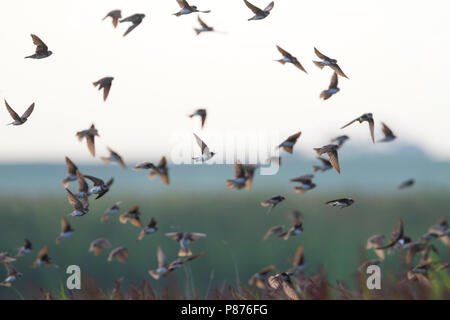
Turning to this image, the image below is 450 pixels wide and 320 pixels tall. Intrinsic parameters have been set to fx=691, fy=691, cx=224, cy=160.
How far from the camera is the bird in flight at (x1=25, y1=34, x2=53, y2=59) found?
766cm

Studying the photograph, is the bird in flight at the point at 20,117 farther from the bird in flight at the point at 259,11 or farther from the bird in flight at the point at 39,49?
the bird in flight at the point at 259,11

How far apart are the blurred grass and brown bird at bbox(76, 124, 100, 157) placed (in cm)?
595

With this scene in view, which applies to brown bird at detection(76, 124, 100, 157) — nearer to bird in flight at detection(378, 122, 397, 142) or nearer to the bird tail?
the bird tail

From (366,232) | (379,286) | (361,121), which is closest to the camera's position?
(361,121)

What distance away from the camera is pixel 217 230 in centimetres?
1630

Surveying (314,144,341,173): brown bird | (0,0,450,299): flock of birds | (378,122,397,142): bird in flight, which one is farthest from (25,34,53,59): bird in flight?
(378,122,397,142): bird in flight

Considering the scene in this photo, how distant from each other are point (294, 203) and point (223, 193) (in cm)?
Answer: 207

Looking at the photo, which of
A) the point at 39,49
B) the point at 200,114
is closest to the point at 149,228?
the point at 200,114

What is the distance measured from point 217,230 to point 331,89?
892 centimetres

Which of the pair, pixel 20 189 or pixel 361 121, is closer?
pixel 361 121

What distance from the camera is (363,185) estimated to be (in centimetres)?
1892

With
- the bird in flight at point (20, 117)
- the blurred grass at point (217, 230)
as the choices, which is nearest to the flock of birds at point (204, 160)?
the bird in flight at point (20, 117)
